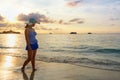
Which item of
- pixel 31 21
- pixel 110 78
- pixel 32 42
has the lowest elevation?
pixel 110 78

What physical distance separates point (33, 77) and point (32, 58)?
1.44m

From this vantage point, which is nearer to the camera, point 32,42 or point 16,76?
point 16,76

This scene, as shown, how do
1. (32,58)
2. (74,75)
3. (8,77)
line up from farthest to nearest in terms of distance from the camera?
(32,58)
(74,75)
(8,77)

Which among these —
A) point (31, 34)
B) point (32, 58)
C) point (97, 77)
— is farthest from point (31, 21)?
point (97, 77)

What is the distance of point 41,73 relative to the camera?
33.2 ft

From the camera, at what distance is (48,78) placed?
9.13 metres

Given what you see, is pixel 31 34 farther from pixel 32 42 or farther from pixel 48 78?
pixel 48 78

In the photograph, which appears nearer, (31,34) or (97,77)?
(97,77)

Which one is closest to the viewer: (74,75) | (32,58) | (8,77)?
(8,77)

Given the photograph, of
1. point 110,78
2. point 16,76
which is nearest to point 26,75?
point 16,76

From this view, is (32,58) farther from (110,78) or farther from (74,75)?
(110,78)

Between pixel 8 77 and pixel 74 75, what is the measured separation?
7.55 feet

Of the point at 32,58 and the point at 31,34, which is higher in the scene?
the point at 31,34

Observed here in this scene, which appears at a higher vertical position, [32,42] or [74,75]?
[32,42]
